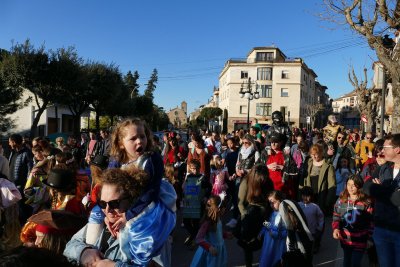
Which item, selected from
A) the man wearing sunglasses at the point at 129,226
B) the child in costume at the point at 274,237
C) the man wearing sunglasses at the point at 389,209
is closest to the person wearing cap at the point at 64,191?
the man wearing sunglasses at the point at 129,226

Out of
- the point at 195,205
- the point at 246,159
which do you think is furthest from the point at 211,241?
the point at 246,159

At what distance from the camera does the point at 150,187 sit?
6.08 ft

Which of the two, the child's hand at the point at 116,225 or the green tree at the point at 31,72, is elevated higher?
the green tree at the point at 31,72

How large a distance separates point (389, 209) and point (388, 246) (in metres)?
0.41

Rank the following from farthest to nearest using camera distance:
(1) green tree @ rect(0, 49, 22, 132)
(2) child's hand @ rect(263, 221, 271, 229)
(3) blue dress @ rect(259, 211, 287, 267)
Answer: (1) green tree @ rect(0, 49, 22, 132), (2) child's hand @ rect(263, 221, 271, 229), (3) blue dress @ rect(259, 211, 287, 267)

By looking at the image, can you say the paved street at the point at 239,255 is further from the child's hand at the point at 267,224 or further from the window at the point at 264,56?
the window at the point at 264,56

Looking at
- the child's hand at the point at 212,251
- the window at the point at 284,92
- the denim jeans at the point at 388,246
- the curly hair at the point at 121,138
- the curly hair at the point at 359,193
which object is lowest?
the child's hand at the point at 212,251

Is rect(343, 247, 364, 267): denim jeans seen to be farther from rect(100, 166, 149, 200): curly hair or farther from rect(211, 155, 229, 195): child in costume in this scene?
rect(100, 166, 149, 200): curly hair

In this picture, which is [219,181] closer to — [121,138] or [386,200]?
[386,200]

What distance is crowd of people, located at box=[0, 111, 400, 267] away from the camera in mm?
1746

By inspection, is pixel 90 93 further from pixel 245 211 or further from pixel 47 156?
pixel 245 211

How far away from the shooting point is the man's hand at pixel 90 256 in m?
1.54

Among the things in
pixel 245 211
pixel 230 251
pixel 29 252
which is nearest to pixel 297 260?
pixel 245 211

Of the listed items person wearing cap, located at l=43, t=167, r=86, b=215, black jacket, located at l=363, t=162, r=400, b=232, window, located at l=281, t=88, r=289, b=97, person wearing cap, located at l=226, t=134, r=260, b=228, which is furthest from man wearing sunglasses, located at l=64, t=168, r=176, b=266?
window, located at l=281, t=88, r=289, b=97
